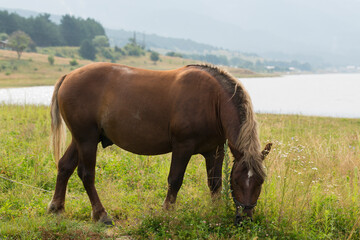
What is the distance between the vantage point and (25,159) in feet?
21.6

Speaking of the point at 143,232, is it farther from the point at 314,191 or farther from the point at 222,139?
the point at 314,191

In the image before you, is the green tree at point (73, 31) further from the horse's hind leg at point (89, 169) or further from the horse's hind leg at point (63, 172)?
the horse's hind leg at point (89, 169)

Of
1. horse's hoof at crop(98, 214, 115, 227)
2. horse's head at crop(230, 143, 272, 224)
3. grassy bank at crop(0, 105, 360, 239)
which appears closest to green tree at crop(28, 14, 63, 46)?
grassy bank at crop(0, 105, 360, 239)

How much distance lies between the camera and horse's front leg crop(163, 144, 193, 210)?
4328mm

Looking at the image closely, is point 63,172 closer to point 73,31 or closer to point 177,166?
point 177,166

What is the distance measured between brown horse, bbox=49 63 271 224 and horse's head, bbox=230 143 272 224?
1cm

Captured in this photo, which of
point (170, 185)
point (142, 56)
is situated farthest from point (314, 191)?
point (142, 56)

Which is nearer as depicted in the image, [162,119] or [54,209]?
[162,119]

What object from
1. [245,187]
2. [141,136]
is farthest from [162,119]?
[245,187]

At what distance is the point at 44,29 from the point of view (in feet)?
339

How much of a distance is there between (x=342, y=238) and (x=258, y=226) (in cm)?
105

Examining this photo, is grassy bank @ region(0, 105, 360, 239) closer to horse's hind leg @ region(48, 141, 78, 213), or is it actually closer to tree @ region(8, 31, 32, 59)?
horse's hind leg @ region(48, 141, 78, 213)

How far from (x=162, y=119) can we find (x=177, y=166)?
649 mm

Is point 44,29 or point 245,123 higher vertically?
point 44,29
